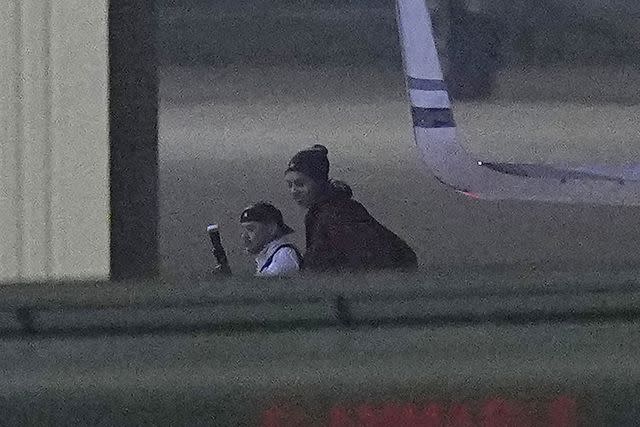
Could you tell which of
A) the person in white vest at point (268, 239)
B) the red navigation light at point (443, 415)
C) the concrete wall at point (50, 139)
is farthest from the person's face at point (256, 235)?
the red navigation light at point (443, 415)

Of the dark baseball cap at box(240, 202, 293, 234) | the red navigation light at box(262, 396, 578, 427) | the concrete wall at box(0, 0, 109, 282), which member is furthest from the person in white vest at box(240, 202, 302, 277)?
the red navigation light at box(262, 396, 578, 427)

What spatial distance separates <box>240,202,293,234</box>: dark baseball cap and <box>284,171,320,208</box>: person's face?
0.03 m

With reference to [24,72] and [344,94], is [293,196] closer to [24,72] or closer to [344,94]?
[344,94]

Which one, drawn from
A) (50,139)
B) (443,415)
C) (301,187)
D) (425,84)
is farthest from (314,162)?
(443,415)

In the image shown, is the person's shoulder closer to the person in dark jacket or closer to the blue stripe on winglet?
the person in dark jacket

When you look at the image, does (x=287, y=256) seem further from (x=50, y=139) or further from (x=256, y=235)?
(x=50, y=139)

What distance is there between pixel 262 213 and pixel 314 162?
0.31 feet

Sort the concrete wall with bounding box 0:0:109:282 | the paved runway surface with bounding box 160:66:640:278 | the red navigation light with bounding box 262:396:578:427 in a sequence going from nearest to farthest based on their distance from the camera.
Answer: the red navigation light with bounding box 262:396:578:427 → the concrete wall with bounding box 0:0:109:282 → the paved runway surface with bounding box 160:66:640:278

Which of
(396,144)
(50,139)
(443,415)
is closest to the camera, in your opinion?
(443,415)

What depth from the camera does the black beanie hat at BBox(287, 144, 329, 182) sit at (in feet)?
3.88

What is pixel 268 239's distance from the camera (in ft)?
3.87

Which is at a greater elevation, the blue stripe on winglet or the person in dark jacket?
the blue stripe on winglet

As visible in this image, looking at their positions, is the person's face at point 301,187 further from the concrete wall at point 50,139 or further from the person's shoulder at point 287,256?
the concrete wall at point 50,139

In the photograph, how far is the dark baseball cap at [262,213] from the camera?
1190mm
